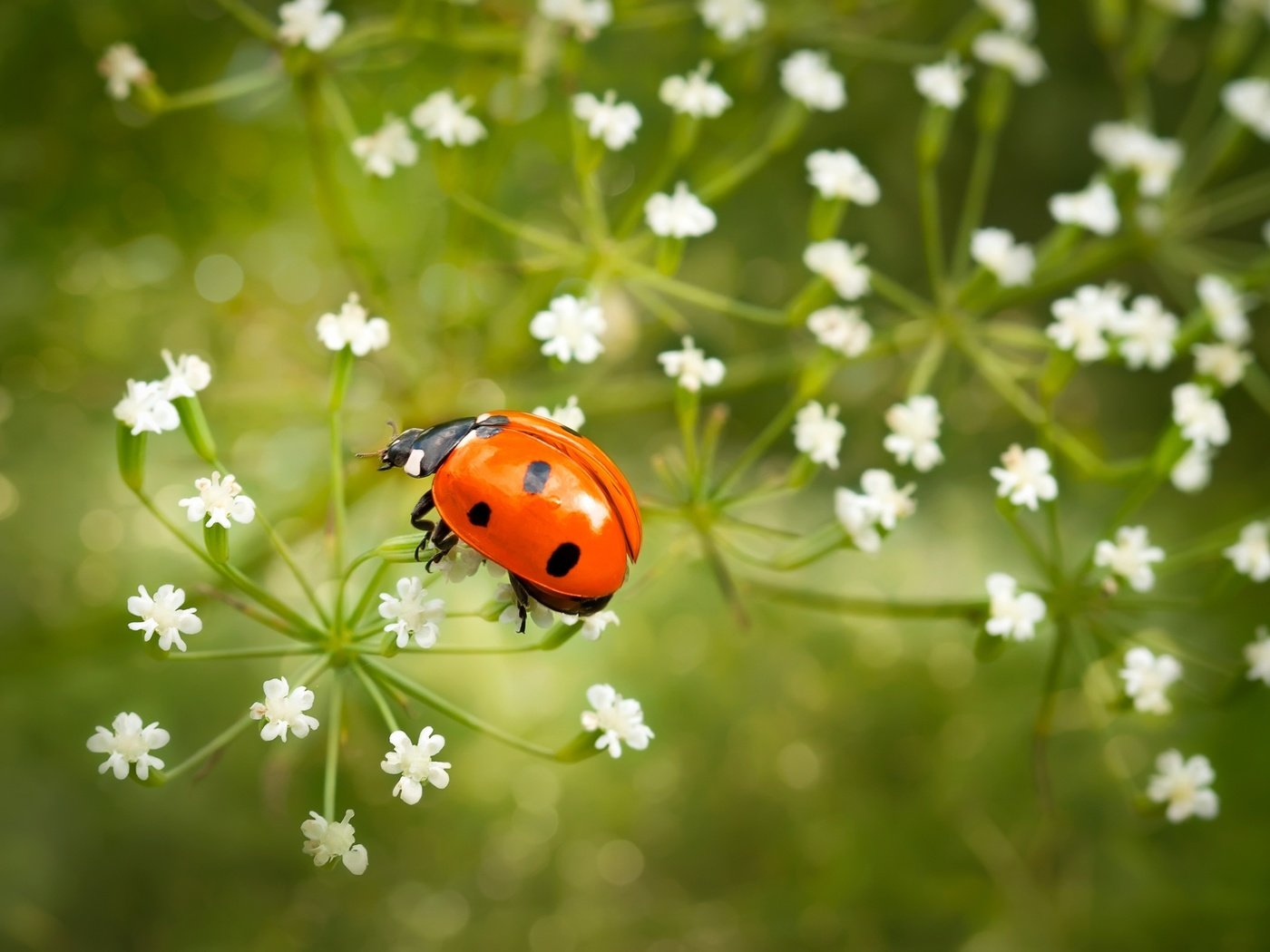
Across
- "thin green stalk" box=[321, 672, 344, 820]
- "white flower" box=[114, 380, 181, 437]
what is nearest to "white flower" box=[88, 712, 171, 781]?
"thin green stalk" box=[321, 672, 344, 820]

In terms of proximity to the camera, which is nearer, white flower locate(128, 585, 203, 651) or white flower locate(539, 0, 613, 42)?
white flower locate(128, 585, 203, 651)

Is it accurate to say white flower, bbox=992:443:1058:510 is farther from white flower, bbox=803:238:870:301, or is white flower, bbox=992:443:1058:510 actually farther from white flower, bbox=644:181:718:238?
white flower, bbox=644:181:718:238

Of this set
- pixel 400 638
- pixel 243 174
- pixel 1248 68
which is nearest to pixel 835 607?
pixel 400 638

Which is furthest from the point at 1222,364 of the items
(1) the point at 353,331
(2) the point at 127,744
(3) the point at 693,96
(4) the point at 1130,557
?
(2) the point at 127,744

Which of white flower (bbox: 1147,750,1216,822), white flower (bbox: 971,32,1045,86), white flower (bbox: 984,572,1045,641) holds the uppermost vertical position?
white flower (bbox: 971,32,1045,86)

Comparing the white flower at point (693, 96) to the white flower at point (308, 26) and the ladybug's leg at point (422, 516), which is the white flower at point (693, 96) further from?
the ladybug's leg at point (422, 516)

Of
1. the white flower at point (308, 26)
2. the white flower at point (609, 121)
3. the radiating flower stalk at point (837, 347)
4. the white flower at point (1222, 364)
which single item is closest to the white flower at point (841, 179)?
the radiating flower stalk at point (837, 347)
